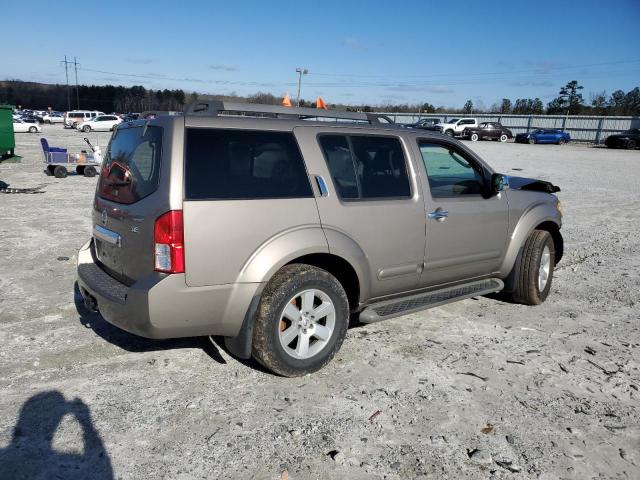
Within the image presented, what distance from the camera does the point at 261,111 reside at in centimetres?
387

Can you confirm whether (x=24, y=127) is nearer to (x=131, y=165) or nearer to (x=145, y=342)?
(x=145, y=342)

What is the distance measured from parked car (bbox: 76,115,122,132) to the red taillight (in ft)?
156

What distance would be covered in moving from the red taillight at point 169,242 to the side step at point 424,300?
1.49m

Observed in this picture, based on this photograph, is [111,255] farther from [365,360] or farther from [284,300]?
[365,360]

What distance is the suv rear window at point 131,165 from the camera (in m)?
3.34

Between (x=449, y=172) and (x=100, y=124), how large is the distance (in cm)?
4885

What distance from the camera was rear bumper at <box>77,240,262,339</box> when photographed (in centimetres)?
317

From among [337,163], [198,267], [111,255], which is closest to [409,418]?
[198,267]

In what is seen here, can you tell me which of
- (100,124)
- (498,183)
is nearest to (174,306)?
(498,183)

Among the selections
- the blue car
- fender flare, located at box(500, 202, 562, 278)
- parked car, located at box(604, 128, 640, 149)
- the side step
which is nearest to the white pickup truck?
the blue car

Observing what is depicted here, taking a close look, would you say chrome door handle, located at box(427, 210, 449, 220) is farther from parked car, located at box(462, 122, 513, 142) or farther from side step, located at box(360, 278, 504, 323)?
parked car, located at box(462, 122, 513, 142)

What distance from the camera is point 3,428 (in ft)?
9.82

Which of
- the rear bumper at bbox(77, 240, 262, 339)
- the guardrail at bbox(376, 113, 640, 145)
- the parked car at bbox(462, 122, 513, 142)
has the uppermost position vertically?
the guardrail at bbox(376, 113, 640, 145)

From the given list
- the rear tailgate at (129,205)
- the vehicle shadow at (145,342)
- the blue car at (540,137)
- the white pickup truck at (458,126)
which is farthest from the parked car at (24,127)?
the rear tailgate at (129,205)
